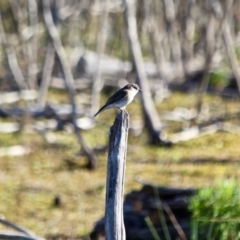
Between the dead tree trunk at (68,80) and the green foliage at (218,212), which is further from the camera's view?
the dead tree trunk at (68,80)

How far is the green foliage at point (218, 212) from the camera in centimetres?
568

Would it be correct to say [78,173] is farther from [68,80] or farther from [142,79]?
[142,79]

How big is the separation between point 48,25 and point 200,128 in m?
2.71

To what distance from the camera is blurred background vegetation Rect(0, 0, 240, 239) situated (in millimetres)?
Result: 8508

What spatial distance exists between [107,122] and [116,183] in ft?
24.8

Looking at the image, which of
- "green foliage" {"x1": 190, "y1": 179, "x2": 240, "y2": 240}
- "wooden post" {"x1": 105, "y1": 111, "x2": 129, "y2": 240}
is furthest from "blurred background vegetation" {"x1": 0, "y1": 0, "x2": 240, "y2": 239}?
"wooden post" {"x1": 105, "y1": 111, "x2": 129, "y2": 240}

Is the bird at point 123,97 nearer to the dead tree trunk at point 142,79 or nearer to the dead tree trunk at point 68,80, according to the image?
the dead tree trunk at point 68,80

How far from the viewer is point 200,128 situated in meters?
11.9

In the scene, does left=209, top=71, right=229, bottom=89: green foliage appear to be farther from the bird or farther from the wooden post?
the wooden post

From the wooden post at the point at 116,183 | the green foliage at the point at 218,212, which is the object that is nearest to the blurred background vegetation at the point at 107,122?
the green foliage at the point at 218,212

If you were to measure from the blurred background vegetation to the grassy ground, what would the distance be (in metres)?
0.01

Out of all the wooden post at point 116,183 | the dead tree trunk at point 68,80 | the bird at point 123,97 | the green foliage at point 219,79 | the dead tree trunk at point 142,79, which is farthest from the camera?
the green foliage at point 219,79

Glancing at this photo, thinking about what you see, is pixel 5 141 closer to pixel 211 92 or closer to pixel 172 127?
pixel 172 127

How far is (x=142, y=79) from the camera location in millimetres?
10828
